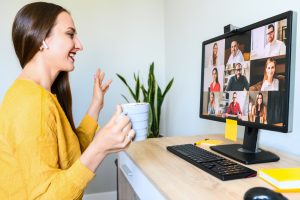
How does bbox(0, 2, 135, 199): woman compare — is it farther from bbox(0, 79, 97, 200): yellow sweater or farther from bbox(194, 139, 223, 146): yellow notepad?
bbox(194, 139, 223, 146): yellow notepad

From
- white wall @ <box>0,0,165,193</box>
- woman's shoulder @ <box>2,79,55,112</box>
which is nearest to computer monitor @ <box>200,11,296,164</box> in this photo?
woman's shoulder @ <box>2,79,55,112</box>

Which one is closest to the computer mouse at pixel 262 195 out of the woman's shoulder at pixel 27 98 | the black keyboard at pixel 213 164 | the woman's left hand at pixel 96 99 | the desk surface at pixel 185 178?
the desk surface at pixel 185 178

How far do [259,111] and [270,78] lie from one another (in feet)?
0.39

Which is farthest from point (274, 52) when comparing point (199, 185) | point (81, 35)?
point (81, 35)

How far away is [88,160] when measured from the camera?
2.49ft

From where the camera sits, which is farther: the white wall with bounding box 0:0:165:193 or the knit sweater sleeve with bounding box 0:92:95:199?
the white wall with bounding box 0:0:165:193

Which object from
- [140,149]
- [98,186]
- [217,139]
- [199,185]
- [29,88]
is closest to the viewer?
[199,185]

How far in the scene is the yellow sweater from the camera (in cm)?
72

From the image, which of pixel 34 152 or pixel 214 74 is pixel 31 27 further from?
pixel 214 74

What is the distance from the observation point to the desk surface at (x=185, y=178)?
666 mm

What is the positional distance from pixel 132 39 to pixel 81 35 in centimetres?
44

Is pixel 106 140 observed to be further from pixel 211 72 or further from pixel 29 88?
pixel 211 72

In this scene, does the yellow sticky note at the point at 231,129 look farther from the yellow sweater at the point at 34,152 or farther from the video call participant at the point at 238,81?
the yellow sweater at the point at 34,152

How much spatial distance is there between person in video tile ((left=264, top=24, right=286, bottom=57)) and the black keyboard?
1.22 feet
